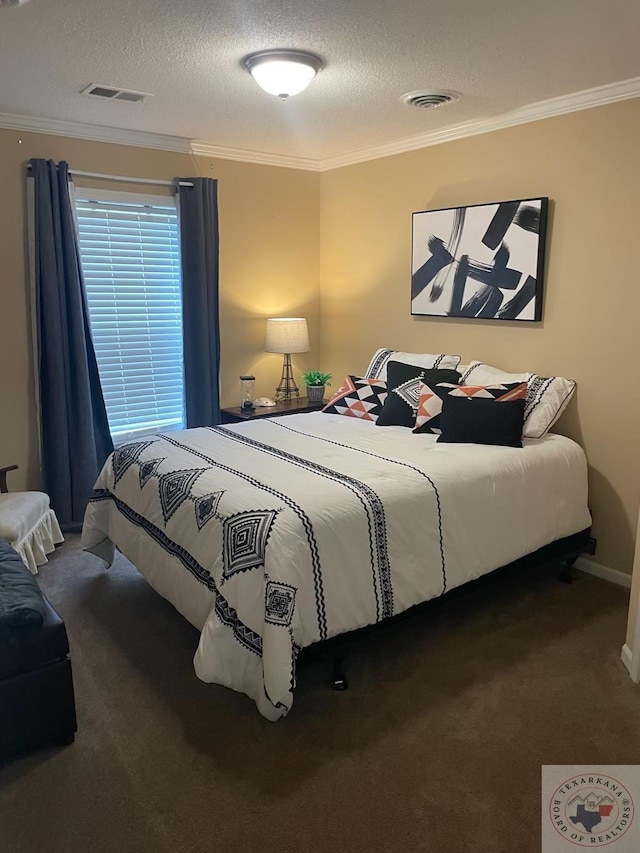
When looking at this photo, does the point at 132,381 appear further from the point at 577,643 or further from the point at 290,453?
the point at 577,643

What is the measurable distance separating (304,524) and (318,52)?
1959 mm

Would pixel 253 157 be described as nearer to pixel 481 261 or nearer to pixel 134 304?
pixel 134 304

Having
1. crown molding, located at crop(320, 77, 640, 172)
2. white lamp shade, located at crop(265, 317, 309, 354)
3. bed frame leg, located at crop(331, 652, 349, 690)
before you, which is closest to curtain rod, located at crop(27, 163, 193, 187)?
white lamp shade, located at crop(265, 317, 309, 354)

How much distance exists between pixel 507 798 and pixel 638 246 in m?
2.59

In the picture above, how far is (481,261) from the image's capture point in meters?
3.94

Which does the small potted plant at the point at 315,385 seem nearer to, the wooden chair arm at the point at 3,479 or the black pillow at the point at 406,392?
the black pillow at the point at 406,392

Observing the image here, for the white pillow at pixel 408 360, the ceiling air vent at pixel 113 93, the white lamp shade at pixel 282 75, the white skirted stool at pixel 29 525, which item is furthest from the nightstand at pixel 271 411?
the white lamp shade at pixel 282 75

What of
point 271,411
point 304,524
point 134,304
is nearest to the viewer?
point 304,524

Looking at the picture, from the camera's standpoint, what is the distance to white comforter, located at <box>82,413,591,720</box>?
2332 millimetres

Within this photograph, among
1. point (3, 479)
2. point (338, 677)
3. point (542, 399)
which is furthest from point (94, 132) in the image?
point (338, 677)

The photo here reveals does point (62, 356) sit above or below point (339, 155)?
below

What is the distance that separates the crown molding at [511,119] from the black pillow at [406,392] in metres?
1.46

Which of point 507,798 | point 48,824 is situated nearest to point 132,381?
point 48,824

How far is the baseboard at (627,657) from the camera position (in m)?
2.66
